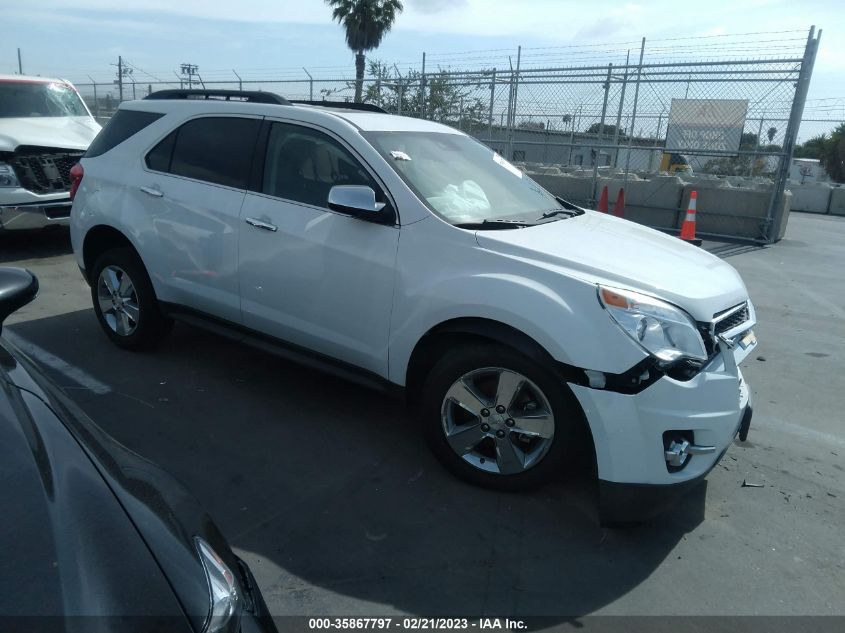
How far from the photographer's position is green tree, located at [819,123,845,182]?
3281 centimetres

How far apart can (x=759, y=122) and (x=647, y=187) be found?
7.57 ft

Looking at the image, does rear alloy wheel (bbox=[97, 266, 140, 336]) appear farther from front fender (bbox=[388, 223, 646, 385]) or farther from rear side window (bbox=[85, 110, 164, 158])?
front fender (bbox=[388, 223, 646, 385])

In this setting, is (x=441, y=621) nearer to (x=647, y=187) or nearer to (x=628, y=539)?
(x=628, y=539)

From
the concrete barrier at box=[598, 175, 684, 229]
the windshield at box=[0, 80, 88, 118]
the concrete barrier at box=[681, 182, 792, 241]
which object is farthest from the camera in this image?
the concrete barrier at box=[598, 175, 684, 229]

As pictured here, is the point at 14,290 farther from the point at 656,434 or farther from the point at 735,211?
the point at 735,211

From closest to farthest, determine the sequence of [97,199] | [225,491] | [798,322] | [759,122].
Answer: [225,491] < [97,199] < [798,322] < [759,122]

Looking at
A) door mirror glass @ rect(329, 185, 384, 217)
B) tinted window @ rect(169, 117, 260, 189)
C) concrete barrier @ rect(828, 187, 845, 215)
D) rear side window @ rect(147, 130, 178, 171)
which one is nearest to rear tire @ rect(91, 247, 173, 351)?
rear side window @ rect(147, 130, 178, 171)

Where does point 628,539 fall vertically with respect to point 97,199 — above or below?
below

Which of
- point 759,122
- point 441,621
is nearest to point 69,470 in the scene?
point 441,621

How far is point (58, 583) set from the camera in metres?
1.40

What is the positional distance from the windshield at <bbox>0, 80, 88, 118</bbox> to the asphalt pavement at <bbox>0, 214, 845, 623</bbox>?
16.1ft

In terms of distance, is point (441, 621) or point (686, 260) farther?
point (686, 260)

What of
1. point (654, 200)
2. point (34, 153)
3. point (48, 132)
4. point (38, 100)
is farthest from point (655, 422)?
point (654, 200)

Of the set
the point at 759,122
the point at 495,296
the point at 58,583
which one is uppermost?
the point at 759,122
